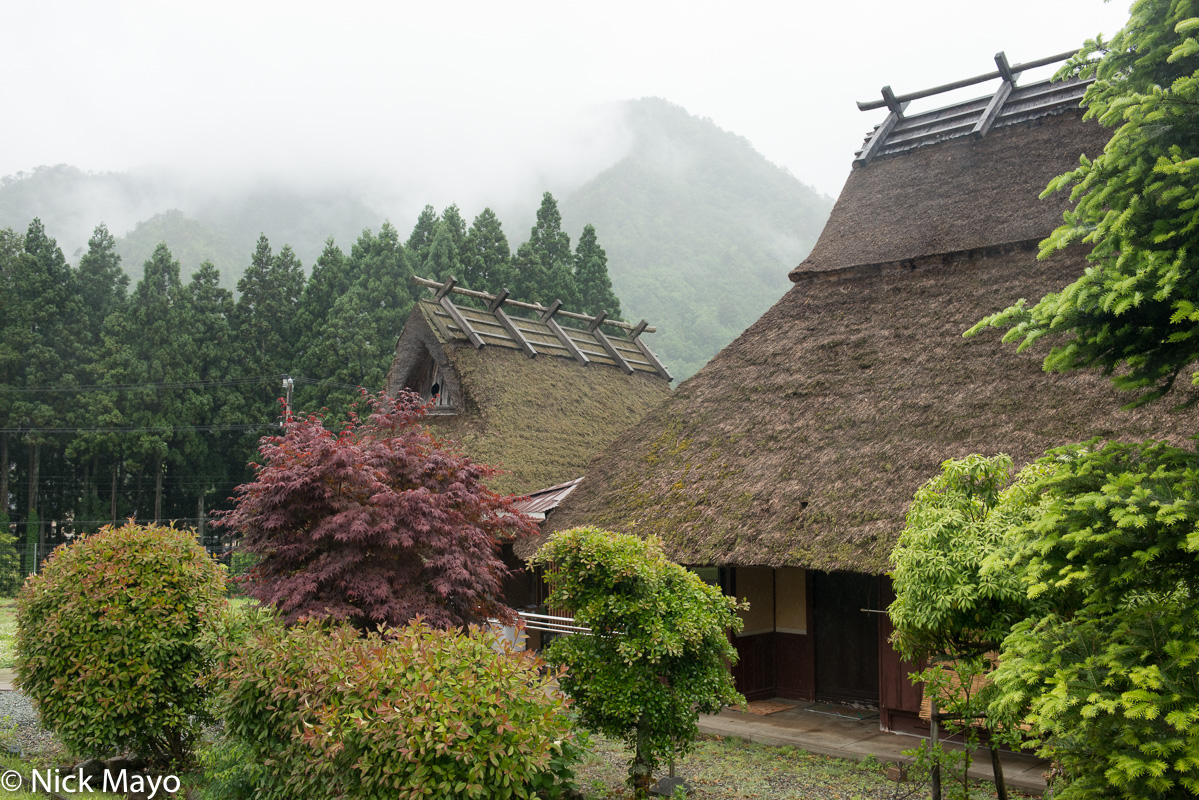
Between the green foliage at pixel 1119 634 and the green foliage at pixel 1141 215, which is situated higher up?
the green foliage at pixel 1141 215

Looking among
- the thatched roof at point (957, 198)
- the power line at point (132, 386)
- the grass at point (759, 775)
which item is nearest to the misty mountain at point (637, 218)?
the power line at point (132, 386)

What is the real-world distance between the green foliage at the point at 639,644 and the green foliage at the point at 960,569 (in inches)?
63.8

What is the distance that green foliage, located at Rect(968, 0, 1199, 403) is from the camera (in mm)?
3715

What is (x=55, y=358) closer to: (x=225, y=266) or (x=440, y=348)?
(x=440, y=348)

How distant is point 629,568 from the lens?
23.3 feet

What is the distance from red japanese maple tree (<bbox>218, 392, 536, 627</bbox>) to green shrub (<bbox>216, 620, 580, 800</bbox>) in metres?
1.87

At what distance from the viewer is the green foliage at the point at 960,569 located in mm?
5699

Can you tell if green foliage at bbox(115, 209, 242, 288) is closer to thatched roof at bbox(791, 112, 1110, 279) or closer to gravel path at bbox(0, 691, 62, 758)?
gravel path at bbox(0, 691, 62, 758)

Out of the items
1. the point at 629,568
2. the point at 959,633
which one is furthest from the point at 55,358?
the point at 959,633

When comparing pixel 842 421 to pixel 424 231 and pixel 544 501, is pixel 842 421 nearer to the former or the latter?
pixel 544 501

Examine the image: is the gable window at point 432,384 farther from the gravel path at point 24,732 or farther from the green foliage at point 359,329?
the green foliage at point 359,329

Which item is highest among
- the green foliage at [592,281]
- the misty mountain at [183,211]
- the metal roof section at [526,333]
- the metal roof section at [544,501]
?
the misty mountain at [183,211]

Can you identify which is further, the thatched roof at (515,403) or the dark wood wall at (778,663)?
the thatched roof at (515,403)

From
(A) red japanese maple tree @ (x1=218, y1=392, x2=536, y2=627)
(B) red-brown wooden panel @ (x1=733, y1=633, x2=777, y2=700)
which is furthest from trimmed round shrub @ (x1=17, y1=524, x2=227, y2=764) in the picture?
(B) red-brown wooden panel @ (x1=733, y1=633, x2=777, y2=700)
